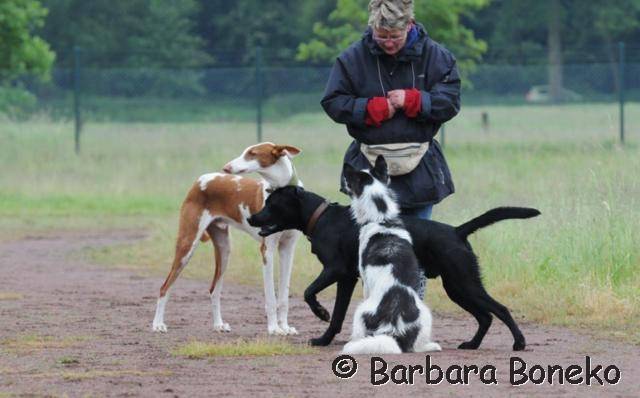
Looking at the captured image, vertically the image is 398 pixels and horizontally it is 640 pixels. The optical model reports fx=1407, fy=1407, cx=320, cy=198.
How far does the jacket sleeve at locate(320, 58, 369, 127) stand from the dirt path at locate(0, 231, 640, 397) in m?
1.47

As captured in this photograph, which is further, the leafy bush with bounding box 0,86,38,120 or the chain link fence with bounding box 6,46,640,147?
the leafy bush with bounding box 0,86,38,120

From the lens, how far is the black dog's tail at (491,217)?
866 cm

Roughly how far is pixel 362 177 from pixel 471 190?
10.4 m

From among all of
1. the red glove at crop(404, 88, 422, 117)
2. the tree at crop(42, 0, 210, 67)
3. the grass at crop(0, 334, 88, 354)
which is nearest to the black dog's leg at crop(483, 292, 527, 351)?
the red glove at crop(404, 88, 422, 117)

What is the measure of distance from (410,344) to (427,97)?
1522mm

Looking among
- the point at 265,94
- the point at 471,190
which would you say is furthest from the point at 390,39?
the point at 265,94

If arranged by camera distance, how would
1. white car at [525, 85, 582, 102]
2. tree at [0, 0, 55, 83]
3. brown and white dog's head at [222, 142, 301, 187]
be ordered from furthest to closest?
white car at [525, 85, 582, 102] → tree at [0, 0, 55, 83] → brown and white dog's head at [222, 142, 301, 187]

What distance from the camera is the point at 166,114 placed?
32.7m

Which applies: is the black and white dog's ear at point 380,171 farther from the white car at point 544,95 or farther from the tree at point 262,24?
the tree at point 262,24

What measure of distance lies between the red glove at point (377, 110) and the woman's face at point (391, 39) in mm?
313

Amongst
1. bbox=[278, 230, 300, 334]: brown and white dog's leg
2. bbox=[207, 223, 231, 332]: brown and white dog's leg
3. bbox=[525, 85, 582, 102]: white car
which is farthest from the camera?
bbox=[525, 85, 582, 102]: white car

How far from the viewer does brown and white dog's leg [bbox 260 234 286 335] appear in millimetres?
10070

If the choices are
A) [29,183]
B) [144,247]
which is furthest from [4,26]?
[144,247]

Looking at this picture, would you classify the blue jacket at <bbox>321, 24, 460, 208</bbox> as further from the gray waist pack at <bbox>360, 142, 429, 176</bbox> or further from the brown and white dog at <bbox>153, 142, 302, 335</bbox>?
the brown and white dog at <bbox>153, 142, 302, 335</bbox>
